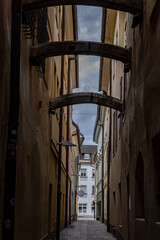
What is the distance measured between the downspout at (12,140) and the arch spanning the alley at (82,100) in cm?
833

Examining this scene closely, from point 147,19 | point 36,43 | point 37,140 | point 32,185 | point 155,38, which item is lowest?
point 32,185

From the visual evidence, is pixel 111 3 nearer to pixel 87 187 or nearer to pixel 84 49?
pixel 84 49

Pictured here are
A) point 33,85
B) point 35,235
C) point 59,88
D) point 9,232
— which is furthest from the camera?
point 59,88

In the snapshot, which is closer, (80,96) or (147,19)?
(147,19)

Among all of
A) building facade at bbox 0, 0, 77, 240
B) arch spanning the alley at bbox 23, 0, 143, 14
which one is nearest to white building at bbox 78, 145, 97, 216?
building facade at bbox 0, 0, 77, 240

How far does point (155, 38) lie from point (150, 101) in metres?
1.19

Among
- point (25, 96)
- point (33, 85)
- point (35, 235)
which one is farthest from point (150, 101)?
point (35, 235)

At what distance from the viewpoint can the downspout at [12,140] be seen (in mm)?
→ 7391

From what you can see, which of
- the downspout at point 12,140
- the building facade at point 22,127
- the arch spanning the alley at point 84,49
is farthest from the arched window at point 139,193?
the downspout at point 12,140

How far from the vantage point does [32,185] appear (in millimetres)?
11750

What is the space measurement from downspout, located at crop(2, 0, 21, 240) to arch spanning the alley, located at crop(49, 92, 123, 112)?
833 centimetres

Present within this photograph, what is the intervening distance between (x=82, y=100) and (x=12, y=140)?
31.6 feet

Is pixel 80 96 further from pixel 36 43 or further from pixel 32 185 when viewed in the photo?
pixel 32 185

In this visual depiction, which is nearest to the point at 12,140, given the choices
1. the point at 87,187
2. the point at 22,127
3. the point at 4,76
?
the point at 4,76
